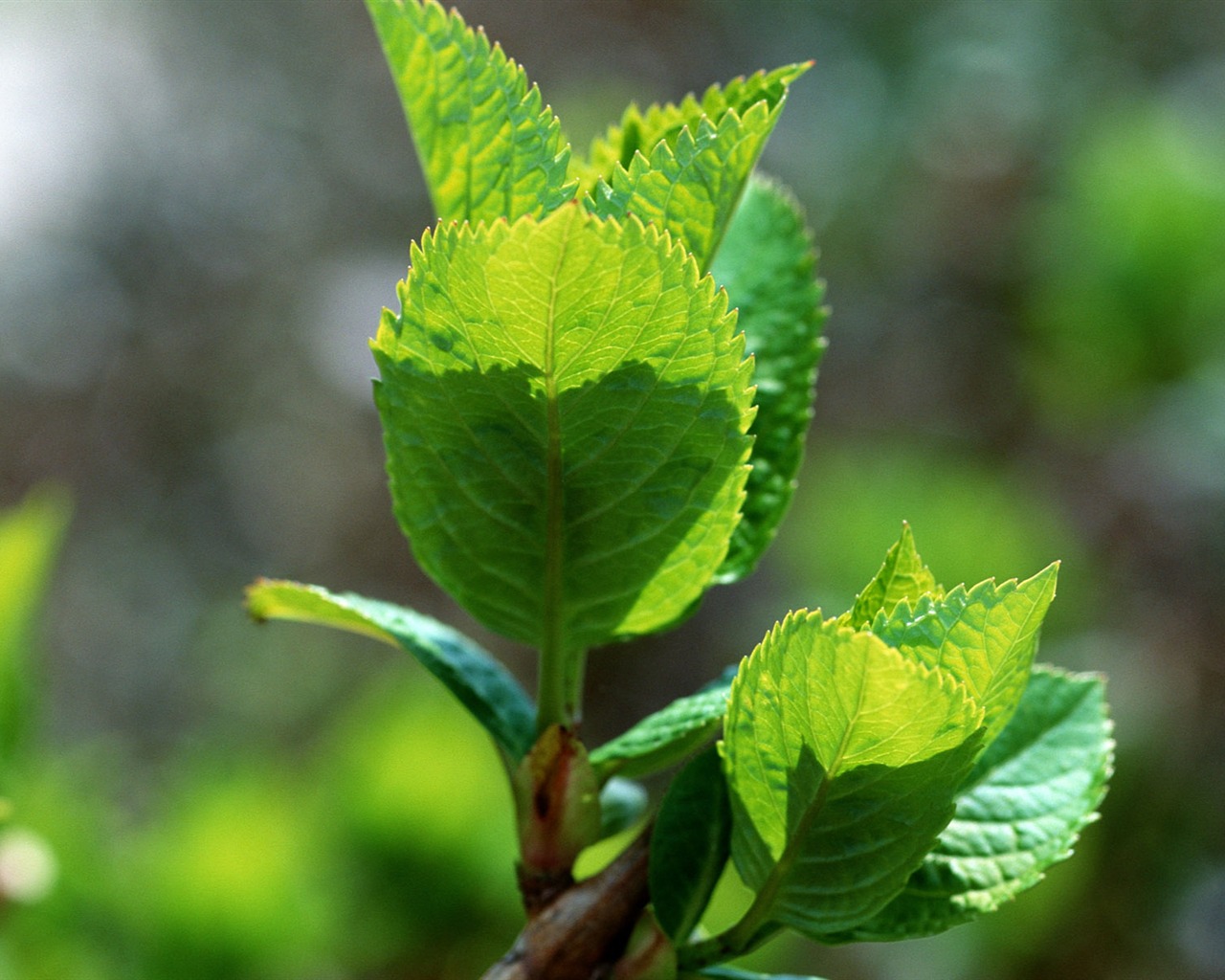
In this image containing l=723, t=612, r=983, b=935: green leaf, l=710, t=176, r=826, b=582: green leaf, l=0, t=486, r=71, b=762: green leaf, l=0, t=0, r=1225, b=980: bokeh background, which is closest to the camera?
l=723, t=612, r=983, b=935: green leaf

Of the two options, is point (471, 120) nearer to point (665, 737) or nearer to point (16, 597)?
point (665, 737)

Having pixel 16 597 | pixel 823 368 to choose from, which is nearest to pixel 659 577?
pixel 16 597

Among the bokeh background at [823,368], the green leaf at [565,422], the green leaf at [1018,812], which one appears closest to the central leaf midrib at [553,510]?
the green leaf at [565,422]

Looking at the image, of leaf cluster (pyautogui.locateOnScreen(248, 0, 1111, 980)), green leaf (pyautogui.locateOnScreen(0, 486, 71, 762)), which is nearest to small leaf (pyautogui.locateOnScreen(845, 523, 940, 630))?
leaf cluster (pyautogui.locateOnScreen(248, 0, 1111, 980))

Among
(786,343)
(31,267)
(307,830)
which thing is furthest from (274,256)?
(786,343)

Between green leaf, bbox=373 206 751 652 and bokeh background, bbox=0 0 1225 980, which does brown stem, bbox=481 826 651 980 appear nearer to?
green leaf, bbox=373 206 751 652

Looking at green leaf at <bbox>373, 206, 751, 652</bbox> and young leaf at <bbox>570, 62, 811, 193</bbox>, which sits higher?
young leaf at <bbox>570, 62, 811, 193</bbox>

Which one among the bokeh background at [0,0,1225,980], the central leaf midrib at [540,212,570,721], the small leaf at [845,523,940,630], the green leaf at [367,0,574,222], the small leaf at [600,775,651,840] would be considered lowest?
the small leaf at [600,775,651,840]
